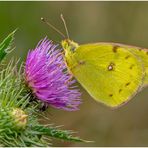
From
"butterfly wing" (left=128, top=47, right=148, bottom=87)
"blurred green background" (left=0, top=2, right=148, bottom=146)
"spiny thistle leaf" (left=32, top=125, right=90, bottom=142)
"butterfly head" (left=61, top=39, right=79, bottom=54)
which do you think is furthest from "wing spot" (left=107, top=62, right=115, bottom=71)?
"blurred green background" (left=0, top=2, right=148, bottom=146)

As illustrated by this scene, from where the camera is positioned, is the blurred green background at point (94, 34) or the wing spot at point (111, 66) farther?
the blurred green background at point (94, 34)

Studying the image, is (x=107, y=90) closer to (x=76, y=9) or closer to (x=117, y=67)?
(x=117, y=67)

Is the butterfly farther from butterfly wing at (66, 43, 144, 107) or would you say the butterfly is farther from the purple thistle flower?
the purple thistle flower

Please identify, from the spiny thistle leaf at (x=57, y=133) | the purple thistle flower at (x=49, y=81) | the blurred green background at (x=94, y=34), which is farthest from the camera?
the blurred green background at (x=94, y=34)

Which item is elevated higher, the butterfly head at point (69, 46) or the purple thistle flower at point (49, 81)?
the butterfly head at point (69, 46)

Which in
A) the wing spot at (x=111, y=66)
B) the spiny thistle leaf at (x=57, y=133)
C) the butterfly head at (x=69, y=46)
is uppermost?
the butterfly head at (x=69, y=46)

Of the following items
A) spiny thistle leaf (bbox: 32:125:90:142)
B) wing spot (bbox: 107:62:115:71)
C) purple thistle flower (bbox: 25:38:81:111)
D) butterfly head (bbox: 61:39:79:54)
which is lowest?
spiny thistle leaf (bbox: 32:125:90:142)

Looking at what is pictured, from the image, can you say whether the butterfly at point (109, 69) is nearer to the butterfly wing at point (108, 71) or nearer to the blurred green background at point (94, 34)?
the butterfly wing at point (108, 71)

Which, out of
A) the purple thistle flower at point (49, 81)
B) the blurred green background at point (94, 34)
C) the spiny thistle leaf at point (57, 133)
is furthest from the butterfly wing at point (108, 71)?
the blurred green background at point (94, 34)
